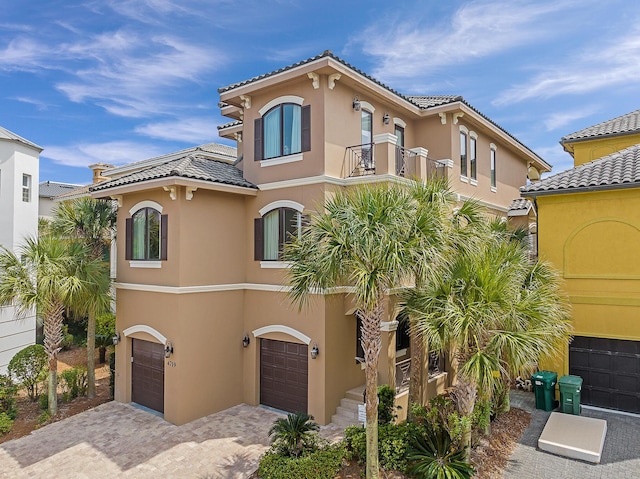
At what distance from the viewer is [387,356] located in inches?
515

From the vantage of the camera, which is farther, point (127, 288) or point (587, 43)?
point (127, 288)

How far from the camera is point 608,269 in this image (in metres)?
→ 13.4

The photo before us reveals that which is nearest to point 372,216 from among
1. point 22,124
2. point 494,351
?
point 494,351

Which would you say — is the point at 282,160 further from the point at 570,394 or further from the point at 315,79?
the point at 570,394

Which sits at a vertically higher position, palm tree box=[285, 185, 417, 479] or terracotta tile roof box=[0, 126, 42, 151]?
terracotta tile roof box=[0, 126, 42, 151]

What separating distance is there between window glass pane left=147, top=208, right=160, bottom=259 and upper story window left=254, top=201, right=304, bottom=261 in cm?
334

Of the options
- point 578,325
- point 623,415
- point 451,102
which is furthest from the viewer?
point 451,102

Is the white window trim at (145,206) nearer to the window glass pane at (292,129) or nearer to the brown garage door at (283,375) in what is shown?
the window glass pane at (292,129)

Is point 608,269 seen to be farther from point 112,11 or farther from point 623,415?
point 112,11

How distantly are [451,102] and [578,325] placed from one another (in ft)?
30.8

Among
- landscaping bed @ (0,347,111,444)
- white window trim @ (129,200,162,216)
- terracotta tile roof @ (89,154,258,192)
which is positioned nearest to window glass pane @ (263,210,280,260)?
terracotta tile roof @ (89,154,258,192)

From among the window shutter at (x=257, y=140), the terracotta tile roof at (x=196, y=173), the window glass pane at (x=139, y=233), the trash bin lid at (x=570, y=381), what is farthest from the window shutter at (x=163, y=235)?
the trash bin lid at (x=570, y=381)

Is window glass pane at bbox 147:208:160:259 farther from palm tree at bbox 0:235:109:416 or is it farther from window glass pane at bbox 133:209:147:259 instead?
palm tree at bbox 0:235:109:416

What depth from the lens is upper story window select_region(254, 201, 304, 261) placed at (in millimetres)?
14195
